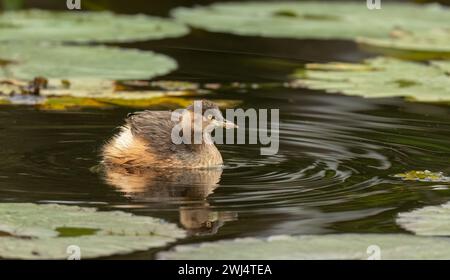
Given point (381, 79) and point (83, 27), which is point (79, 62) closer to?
point (83, 27)

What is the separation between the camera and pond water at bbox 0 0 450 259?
657 centimetres

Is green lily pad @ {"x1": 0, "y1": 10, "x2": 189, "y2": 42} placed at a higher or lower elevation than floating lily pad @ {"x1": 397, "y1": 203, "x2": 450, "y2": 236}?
higher

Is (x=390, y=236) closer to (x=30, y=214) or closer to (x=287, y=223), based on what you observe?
(x=287, y=223)

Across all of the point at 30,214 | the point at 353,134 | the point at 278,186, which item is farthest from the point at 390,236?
the point at 353,134

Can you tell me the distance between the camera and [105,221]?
20.2 ft

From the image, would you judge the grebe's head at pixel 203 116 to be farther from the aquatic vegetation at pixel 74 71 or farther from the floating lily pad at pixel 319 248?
the floating lily pad at pixel 319 248

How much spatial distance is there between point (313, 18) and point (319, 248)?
9.62 meters

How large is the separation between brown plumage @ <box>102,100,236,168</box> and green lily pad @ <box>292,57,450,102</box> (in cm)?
241

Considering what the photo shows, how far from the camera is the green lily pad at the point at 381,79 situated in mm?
10359

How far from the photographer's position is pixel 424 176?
771 cm

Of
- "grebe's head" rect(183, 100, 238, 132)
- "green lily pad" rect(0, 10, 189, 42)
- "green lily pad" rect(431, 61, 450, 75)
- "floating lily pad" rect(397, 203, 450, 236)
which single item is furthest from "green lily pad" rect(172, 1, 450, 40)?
"floating lily pad" rect(397, 203, 450, 236)

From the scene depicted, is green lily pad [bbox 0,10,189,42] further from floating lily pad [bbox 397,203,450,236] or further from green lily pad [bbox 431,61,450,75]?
floating lily pad [bbox 397,203,450,236]

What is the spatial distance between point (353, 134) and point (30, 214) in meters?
3.70
